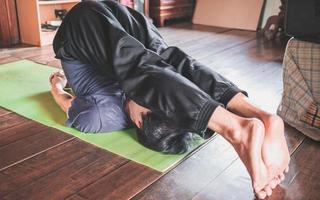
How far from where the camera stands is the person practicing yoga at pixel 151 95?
1.06m

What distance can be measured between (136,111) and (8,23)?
2.18 meters

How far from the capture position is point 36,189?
3.72 feet

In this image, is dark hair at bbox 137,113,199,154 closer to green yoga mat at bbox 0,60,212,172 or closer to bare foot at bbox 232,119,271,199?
green yoga mat at bbox 0,60,212,172

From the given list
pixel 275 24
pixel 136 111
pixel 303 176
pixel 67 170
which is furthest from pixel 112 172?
pixel 275 24

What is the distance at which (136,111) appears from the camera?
139 centimetres

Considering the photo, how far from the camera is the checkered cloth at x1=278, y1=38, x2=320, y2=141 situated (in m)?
1.54

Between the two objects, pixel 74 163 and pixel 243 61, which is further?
pixel 243 61

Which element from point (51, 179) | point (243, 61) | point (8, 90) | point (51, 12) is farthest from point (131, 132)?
point (51, 12)

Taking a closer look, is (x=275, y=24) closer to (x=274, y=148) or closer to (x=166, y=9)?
(x=166, y=9)

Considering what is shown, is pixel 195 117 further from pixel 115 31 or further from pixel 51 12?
pixel 51 12

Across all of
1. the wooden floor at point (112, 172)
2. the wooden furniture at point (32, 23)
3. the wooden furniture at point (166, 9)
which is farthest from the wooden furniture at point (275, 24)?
the wooden floor at point (112, 172)

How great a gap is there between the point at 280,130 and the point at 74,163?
2.35 feet

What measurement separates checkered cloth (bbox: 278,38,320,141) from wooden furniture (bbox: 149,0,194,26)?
2.70m

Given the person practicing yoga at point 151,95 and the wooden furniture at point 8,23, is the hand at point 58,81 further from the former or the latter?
the wooden furniture at point 8,23
